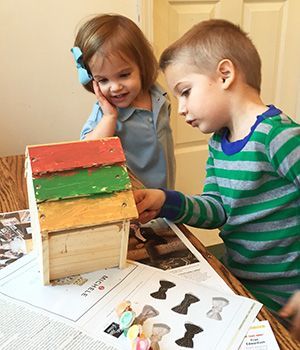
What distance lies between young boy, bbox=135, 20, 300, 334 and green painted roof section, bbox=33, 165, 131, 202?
0.52ft

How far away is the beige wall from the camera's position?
5.08 ft

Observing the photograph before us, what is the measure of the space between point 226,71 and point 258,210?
10.9 inches

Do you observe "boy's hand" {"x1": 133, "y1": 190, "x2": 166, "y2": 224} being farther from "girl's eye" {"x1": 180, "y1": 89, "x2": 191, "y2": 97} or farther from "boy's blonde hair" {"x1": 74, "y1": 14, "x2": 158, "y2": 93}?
"boy's blonde hair" {"x1": 74, "y1": 14, "x2": 158, "y2": 93}

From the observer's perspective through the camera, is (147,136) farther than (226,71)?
Yes

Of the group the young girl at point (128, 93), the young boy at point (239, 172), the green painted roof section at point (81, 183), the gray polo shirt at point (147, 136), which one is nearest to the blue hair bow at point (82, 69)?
the young girl at point (128, 93)

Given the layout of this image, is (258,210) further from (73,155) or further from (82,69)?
(82,69)

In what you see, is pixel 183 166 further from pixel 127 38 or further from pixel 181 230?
pixel 181 230

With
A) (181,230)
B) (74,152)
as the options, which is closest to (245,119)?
(181,230)

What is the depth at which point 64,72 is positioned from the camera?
5.42 feet

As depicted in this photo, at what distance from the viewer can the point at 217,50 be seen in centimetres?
86

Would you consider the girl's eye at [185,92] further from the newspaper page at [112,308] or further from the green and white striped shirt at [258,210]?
the newspaper page at [112,308]

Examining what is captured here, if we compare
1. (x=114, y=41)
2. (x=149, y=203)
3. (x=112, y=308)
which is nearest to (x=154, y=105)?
(x=114, y=41)

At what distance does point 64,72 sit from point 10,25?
24 cm

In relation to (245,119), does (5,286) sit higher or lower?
lower
